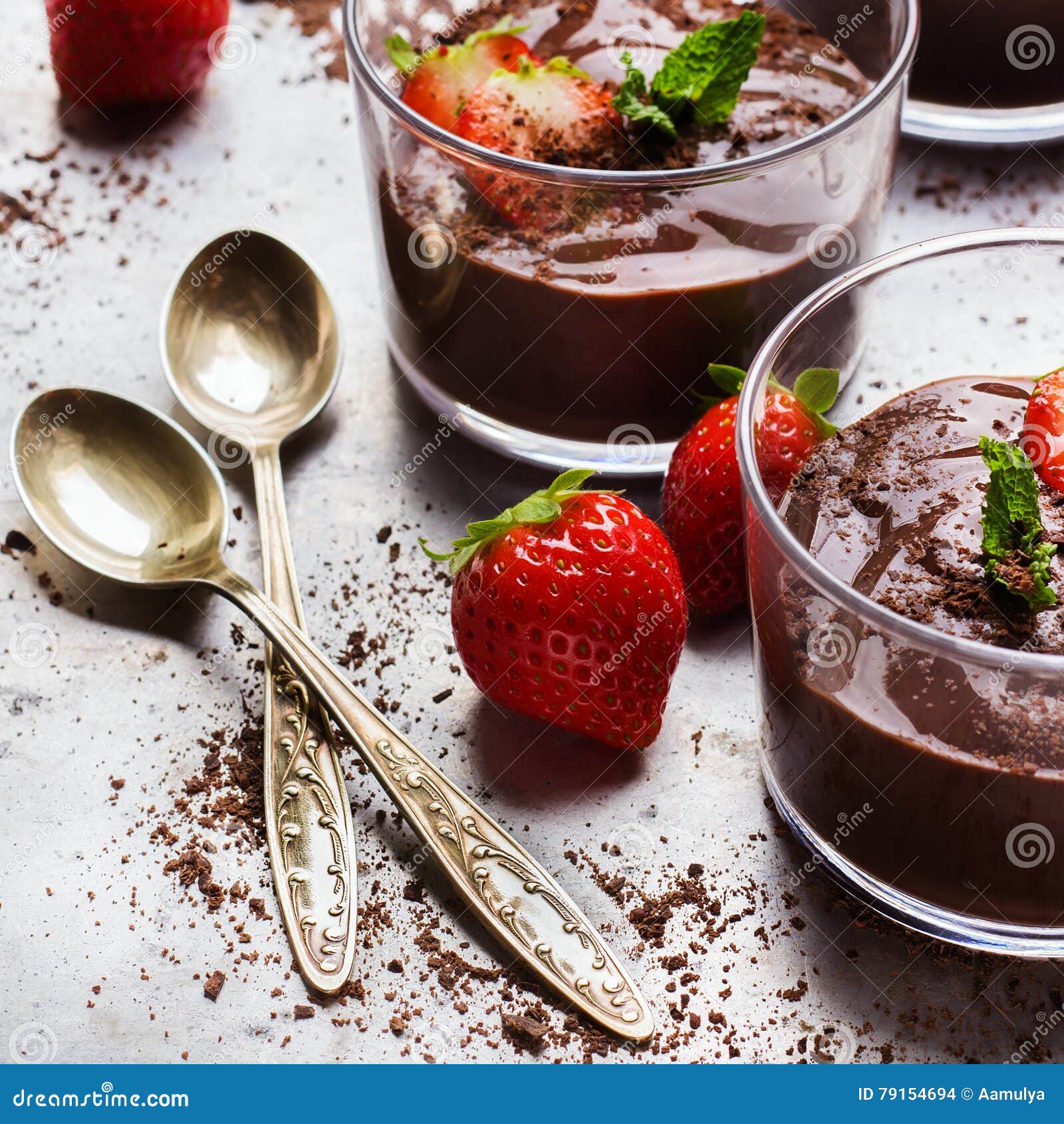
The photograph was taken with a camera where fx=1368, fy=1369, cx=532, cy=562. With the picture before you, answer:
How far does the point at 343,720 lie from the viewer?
5.15 ft

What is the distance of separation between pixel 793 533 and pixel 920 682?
0.27 metres

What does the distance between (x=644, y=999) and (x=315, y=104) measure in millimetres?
1703

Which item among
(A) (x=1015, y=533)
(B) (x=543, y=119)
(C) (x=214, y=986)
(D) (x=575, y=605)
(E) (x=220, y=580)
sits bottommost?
(C) (x=214, y=986)

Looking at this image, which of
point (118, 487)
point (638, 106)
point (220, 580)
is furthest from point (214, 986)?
point (638, 106)

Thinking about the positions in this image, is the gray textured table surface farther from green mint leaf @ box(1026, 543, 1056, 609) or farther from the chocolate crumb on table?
green mint leaf @ box(1026, 543, 1056, 609)

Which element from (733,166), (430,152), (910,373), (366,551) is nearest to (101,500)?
(366,551)

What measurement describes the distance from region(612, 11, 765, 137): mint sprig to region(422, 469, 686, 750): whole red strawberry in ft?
1.91

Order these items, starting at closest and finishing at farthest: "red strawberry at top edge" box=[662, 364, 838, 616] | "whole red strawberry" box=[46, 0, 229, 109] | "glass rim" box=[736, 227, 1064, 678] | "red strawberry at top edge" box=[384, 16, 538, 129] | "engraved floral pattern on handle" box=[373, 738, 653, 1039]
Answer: "glass rim" box=[736, 227, 1064, 678]
"engraved floral pattern on handle" box=[373, 738, 653, 1039]
"red strawberry at top edge" box=[662, 364, 838, 616]
"red strawberry at top edge" box=[384, 16, 538, 129]
"whole red strawberry" box=[46, 0, 229, 109]

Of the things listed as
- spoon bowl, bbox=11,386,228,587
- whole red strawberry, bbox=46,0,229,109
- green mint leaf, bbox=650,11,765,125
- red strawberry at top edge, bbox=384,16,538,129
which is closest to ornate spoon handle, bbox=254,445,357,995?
spoon bowl, bbox=11,386,228,587

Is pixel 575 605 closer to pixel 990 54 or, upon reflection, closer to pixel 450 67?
pixel 450 67

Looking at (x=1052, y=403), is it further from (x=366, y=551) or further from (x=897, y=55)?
(x=366, y=551)

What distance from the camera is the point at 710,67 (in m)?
1.79

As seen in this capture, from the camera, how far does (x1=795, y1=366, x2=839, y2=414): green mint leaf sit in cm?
153

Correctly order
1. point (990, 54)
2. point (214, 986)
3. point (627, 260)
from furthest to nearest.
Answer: point (990, 54)
point (627, 260)
point (214, 986)
